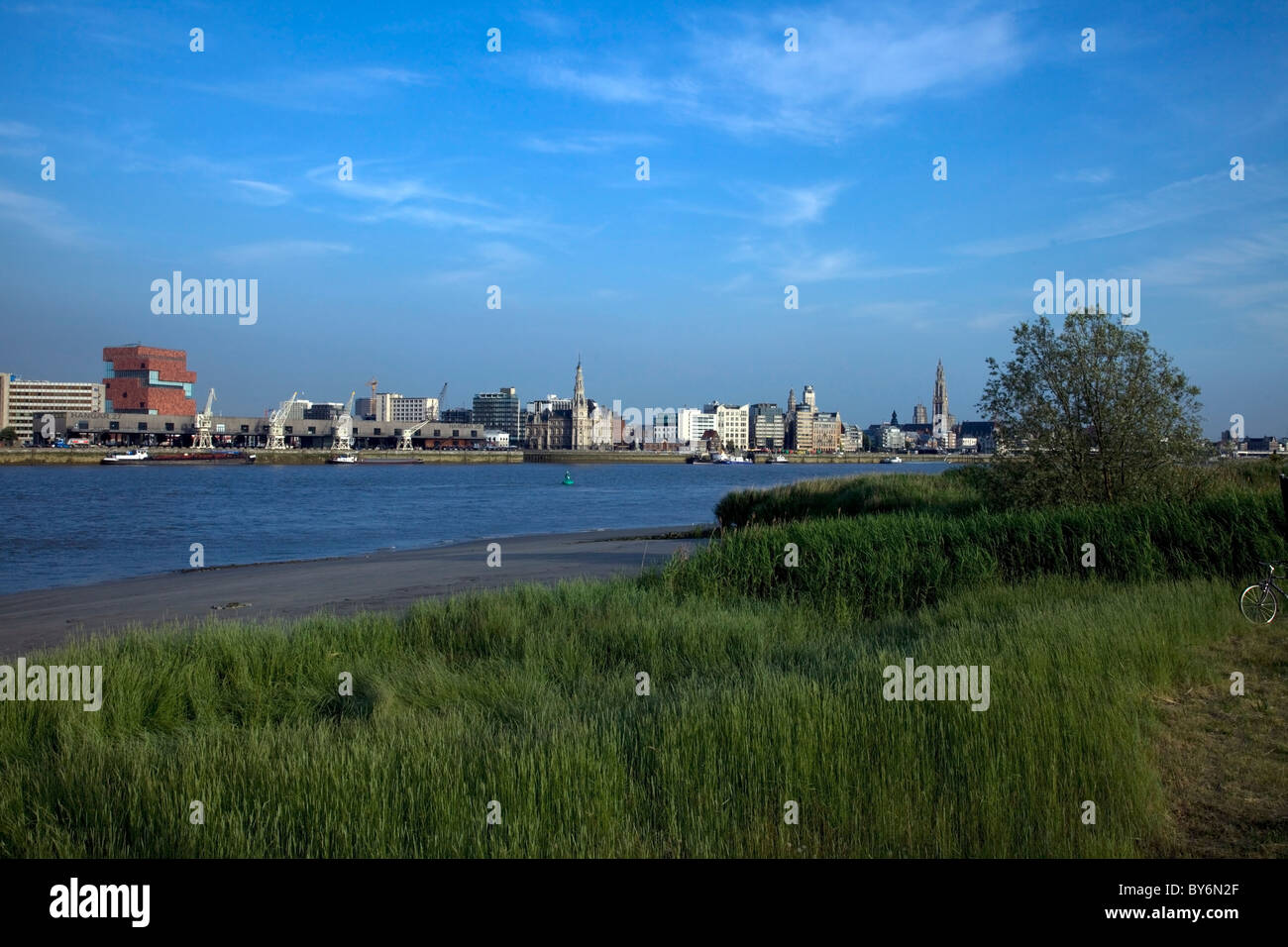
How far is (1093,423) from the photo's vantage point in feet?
66.0

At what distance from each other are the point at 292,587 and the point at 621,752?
16.7 metres

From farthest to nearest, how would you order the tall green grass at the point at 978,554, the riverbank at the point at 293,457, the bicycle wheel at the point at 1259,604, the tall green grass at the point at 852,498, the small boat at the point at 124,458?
1. the small boat at the point at 124,458
2. the riverbank at the point at 293,457
3. the tall green grass at the point at 852,498
4. the tall green grass at the point at 978,554
5. the bicycle wheel at the point at 1259,604

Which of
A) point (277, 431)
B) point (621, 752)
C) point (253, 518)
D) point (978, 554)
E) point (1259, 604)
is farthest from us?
point (277, 431)

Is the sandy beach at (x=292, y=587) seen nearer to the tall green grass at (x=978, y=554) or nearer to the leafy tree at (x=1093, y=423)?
the tall green grass at (x=978, y=554)

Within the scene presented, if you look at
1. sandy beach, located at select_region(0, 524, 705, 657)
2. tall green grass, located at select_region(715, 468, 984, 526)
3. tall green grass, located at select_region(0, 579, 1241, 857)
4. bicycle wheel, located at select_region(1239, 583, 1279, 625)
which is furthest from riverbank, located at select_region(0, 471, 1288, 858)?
tall green grass, located at select_region(715, 468, 984, 526)

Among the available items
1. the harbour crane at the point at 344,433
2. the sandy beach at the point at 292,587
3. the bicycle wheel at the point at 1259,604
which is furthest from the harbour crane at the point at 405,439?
the bicycle wheel at the point at 1259,604

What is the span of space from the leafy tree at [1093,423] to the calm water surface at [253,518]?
15.3 metres

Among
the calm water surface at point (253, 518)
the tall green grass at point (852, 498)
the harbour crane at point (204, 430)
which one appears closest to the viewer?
the tall green grass at point (852, 498)

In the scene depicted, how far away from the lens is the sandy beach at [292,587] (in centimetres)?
1659

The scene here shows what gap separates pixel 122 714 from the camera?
8.66m

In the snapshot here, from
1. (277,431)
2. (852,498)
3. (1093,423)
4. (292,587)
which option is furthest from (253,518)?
(277,431)

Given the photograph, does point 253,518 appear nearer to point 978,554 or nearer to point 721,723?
point 978,554

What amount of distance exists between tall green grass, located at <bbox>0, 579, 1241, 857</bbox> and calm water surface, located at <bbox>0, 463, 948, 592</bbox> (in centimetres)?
1907

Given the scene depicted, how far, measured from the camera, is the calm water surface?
3034cm
